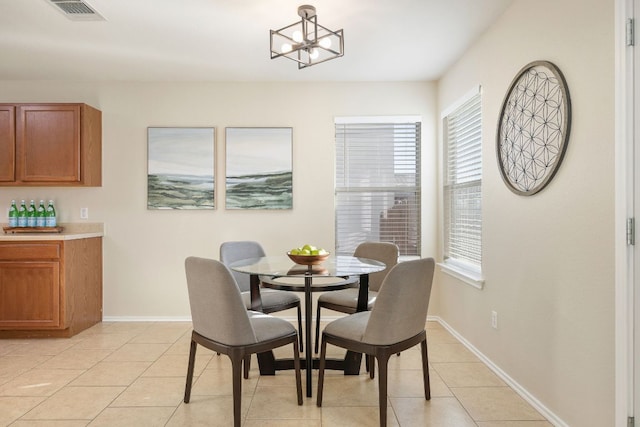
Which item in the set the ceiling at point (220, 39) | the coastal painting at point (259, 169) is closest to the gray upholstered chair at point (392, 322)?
the ceiling at point (220, 39)

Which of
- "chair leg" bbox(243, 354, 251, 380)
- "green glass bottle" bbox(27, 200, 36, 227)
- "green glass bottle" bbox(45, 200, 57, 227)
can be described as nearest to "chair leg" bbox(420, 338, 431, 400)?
"chair leg" bbox(243, 354, 251, 380)

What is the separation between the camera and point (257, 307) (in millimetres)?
2834

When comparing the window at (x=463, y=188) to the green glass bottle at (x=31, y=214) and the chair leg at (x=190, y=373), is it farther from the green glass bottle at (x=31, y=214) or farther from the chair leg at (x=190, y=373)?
the green glass bottle at (x=31, y=214)

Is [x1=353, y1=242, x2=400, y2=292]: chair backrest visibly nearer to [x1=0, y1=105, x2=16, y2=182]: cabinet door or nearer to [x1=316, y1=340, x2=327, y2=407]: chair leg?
[x1=316, y1=340, x2=327, y2=407]: chair leg

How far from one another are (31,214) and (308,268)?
3220 millimetres

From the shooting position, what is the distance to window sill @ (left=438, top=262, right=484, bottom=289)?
3.11 m

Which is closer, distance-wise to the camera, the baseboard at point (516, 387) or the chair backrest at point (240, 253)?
the baseboard at point (516, 387)

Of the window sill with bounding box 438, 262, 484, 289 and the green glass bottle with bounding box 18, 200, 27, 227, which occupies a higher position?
the green glass bottle with bounding box 18, 200, 27, 227

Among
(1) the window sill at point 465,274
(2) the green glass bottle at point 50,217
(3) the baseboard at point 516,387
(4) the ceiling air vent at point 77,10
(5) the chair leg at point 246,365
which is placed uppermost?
(4) the ceiling air vent at point 77,10

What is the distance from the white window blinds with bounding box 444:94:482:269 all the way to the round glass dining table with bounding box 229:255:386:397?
3.47 feet

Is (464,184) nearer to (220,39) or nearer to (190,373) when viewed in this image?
(220,39)

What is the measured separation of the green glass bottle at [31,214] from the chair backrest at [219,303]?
2.82m

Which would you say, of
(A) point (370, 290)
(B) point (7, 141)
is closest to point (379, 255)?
(A) point (370, 290)

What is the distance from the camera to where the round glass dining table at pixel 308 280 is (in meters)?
2.38
